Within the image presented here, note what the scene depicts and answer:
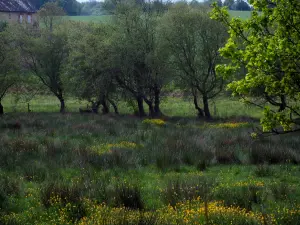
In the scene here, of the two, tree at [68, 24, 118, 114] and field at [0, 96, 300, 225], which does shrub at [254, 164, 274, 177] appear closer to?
field at [0, 96, 300, 225]

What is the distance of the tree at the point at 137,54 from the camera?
30406 millimetres

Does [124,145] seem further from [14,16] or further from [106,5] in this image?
[14,16]

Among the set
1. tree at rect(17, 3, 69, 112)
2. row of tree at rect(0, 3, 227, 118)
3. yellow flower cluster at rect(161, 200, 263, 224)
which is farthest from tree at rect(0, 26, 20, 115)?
yellow flower cluster at rect(161, 200, 263, 224)

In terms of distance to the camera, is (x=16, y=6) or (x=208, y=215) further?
(x=16, y=6)

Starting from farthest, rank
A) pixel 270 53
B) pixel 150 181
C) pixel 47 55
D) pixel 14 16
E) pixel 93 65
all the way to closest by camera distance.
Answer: pixel 14 16
pixel 47 55
pixel 93 65
pixel 150 181
pixel 270 53

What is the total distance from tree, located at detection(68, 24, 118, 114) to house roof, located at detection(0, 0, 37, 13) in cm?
4609

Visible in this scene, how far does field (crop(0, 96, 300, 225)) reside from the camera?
6.93m

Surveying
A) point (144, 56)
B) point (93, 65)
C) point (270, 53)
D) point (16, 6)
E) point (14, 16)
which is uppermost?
point (16, 6)

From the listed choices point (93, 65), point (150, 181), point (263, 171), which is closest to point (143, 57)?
point (93, 65)

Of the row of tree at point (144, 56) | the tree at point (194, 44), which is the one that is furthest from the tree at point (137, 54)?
the tree at point (194, 44)

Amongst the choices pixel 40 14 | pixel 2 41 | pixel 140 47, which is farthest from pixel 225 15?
pixel 40 14

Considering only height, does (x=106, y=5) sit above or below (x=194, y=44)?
above

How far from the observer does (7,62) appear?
3312 centimetres

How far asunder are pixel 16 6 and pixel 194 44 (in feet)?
183
